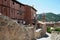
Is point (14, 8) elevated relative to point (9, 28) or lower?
elevated

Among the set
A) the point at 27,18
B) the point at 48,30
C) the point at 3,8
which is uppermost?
the point at 3,8

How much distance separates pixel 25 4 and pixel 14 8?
7329 mm

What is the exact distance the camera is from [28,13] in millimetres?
40031

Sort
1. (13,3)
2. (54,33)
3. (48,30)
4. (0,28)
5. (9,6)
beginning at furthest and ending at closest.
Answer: (48,30) < (13,3) < (9,6) < (54,33) < (0,28)

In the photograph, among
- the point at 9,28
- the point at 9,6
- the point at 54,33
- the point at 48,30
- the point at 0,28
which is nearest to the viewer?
the point at 0,28

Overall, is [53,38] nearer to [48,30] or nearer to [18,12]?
[18,12]

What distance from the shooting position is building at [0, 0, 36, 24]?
28.4 meters

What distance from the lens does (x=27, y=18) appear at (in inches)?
1588

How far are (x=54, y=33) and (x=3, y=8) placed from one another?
11.0 metres

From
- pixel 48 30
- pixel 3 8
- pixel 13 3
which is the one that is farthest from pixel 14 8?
pixel 48 30

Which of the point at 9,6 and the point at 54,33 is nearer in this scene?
the point at 54,33

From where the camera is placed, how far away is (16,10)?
3422 cm

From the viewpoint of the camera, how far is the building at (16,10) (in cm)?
2840

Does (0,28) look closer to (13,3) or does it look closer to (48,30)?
(13,3)
